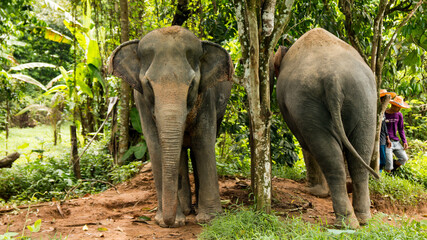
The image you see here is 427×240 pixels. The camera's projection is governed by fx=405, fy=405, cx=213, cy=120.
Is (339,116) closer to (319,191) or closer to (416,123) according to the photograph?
(319,191)

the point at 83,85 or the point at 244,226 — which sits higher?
the point at 83,85

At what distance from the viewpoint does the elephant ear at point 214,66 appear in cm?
459

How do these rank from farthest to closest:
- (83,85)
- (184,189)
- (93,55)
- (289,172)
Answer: (83,85) < (93,55) < (289,172) < (184,189)

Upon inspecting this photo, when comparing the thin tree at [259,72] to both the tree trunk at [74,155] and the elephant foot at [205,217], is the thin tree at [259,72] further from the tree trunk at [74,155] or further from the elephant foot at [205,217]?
the tree trunk at [74,155]

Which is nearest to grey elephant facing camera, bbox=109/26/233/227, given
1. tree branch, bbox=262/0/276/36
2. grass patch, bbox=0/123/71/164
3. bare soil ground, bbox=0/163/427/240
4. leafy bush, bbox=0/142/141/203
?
bare soil ground, bbox=0/163/427/240

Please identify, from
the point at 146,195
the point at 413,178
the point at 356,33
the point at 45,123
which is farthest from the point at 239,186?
the point at 45,123

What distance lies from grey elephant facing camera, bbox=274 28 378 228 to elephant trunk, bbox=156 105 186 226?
4.38 feet

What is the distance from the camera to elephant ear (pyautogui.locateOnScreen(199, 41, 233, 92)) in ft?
15.0

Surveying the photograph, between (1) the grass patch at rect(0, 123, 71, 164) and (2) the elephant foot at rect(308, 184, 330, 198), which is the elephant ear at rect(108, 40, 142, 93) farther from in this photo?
(1) the grass patch at rect(0, 123, 71, 164)

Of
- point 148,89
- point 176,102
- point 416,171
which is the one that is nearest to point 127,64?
point 148,89

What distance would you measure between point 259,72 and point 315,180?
235cm

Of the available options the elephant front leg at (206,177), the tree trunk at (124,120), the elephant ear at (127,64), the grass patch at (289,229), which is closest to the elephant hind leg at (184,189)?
the elephant front leg at (206,177)

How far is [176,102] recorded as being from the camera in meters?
4.00

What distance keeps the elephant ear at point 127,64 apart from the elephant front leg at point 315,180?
287 centimetres
